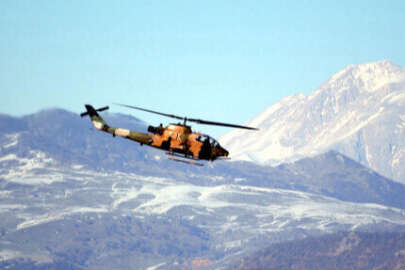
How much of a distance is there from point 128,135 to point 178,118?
1441 centimetres

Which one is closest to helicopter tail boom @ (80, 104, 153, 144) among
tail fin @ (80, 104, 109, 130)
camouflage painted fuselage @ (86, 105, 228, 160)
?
tail fin @ (80, 104, 109, 130)

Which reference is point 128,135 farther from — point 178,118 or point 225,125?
point 225,125

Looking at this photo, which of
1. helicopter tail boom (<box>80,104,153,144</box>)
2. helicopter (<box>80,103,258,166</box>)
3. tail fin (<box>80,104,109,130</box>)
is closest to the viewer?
helicopter (<box>80,103,258,166</box>)

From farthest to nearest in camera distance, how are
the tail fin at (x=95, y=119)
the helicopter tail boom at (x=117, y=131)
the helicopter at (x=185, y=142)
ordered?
the tail fin at (x=95, y=119) → the helicopter tail boom at (x=117, y=131) → the helicopter at (x=185, y=142)

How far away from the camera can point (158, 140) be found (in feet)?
362

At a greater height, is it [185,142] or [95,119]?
[95,119]

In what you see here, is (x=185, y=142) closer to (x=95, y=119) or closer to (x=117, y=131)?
(x=117, y=131)

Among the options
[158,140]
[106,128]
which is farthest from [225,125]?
[106,128]

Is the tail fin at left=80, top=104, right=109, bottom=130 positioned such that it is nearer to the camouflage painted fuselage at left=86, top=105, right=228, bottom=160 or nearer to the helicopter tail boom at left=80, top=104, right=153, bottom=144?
the helicopter tail boom at left=80, top=104, right=153, bottom=144

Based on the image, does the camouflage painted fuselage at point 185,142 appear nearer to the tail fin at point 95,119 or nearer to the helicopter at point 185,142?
the helicopter at point 185,142

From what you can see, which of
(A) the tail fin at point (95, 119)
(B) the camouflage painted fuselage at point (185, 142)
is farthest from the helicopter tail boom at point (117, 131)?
(B) the camouflage painted fuselage at point (185, 142)

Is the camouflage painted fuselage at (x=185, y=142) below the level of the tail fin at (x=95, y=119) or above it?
below

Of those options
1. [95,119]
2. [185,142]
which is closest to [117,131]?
[95,119]

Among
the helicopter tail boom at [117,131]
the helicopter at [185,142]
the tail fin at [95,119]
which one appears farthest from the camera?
the tail fin at [95,119]
